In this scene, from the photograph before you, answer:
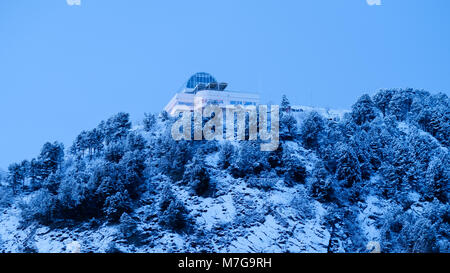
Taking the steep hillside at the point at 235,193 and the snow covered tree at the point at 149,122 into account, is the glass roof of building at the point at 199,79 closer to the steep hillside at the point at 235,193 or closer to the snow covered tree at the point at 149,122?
the snow covered tree at the point at 149,122

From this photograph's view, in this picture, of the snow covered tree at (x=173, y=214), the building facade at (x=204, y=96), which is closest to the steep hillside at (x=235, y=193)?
the snow covered tree at (x=173, y=214)

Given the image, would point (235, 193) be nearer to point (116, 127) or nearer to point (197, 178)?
point (197, 178)

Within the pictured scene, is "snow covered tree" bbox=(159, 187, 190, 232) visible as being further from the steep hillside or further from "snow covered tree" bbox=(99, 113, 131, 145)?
"snow covered tree" bbox=(99, 113, 131, 145)

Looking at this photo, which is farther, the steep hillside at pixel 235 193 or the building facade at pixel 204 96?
the building facade at pixel 204 96

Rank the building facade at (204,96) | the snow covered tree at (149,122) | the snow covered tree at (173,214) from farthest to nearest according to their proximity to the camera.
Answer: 1. the building facade at (204,96)
2. the snow covered tree at (149,122)
3. the snow covered tree at (173,214)

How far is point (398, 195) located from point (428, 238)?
9.23 meters

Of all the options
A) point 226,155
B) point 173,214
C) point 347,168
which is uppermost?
point 226,155

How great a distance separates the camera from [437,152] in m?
47.6

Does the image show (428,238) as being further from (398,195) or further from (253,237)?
(253,237)

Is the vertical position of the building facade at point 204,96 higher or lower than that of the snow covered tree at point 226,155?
higher

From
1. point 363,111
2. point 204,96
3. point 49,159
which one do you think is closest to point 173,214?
point 49,159

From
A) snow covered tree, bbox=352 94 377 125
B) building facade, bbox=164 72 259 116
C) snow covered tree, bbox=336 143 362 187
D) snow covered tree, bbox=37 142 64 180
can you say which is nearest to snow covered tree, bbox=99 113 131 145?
snow covered tree, bbox=37 142 64 180
